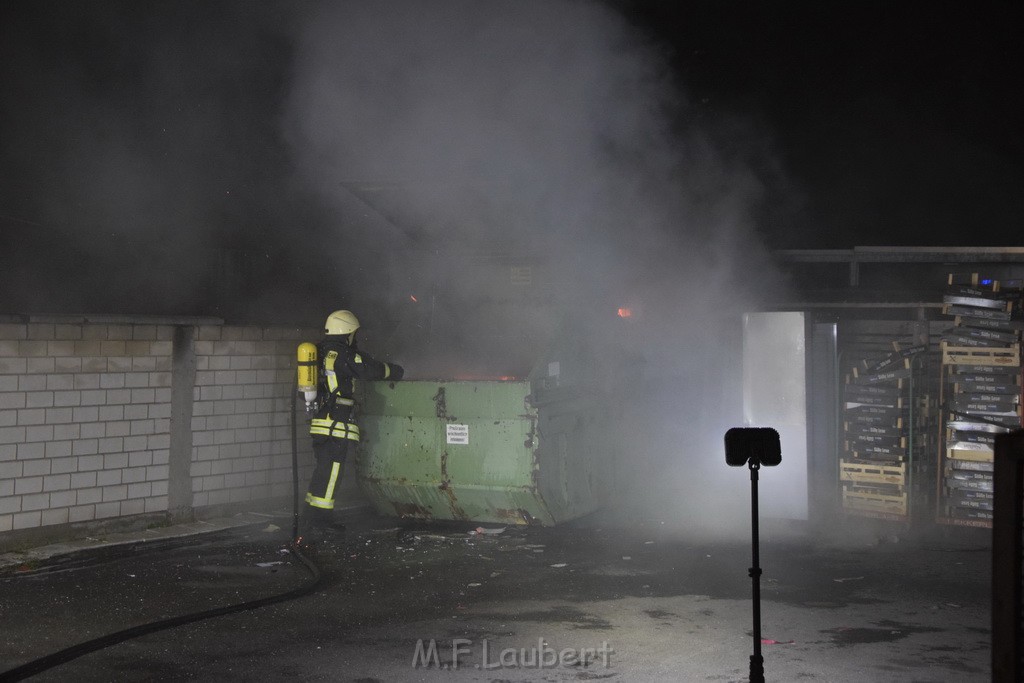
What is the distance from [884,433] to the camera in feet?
28.5

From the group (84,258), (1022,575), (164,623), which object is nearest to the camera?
(1022,575)

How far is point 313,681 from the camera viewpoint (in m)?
4.57

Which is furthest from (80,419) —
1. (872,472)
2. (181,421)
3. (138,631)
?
(872,472)

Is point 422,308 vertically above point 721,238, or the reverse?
point 721,238

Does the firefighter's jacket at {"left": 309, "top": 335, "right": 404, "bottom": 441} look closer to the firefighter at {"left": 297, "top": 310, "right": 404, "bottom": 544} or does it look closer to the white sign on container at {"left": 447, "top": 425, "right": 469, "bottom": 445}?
the firefighter at {"left": 297, "top": 310, "right": 404, "bottom": 544}

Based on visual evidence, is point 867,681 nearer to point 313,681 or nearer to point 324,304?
point 313,681

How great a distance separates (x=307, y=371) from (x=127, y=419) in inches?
57.7

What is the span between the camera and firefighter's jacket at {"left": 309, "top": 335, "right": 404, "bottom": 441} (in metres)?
8.12

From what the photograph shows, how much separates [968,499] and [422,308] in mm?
4957

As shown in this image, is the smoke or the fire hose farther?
the smoke

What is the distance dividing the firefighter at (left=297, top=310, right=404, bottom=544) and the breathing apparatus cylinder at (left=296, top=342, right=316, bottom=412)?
0.23 feet

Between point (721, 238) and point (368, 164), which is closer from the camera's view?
point (368, 164)

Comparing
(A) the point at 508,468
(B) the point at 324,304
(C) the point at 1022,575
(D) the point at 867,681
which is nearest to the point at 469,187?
(B) the point at 324,304

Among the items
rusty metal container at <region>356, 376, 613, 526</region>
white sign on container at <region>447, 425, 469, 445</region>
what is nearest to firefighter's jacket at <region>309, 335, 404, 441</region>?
rusty metal container at <region>356, 376, 613, 526</region>
